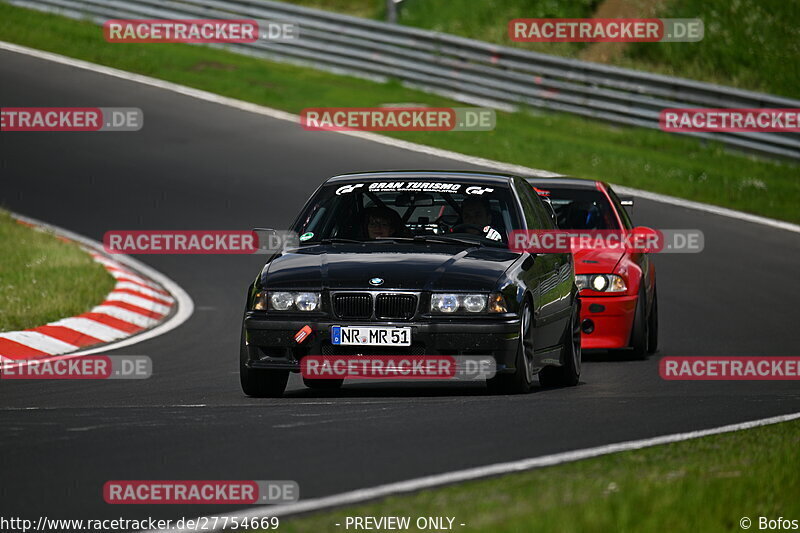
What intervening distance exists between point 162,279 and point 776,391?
8.58 m

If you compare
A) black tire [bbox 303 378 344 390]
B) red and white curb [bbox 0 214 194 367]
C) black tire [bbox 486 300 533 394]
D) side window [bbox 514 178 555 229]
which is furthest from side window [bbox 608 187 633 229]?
black tire [bbox 486 300 533 394]

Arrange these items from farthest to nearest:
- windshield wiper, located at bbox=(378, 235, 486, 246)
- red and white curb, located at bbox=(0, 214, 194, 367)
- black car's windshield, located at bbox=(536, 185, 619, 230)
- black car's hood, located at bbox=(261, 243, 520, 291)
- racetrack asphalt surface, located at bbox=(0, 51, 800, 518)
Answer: black car's windshield, located at bbox=(536, 185, 619, 230)
red and white curb, located at bbox=(0, 214, 194, 367)
windshield wiper, located at bbox=(378, 235, 486, 246)
black car's hood, located at bbox=(261, 243, 520, 291)
racetrack asphalt surface, located at bbox=(0, 51, 800, 518)

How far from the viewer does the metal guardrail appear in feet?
82.3

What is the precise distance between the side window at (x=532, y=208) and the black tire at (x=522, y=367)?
1042 mm

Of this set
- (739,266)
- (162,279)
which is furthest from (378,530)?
(739,266)

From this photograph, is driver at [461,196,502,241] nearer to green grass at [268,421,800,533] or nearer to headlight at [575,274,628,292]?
headlight at [575,274,628,292]

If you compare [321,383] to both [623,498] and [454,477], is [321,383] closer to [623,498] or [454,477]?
[454,477]

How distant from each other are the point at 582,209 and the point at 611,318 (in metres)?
1.46

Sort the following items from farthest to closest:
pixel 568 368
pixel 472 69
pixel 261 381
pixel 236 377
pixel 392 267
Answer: pixel 472 69 → pixel 236 377 → pixel 568 368 → pixel 261 381 → pixel 392 267

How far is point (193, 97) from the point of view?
89.3 ft

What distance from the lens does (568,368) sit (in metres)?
10.9

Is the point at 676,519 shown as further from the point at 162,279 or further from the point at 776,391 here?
the point at 162,279

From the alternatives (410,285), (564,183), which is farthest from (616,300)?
(410,285)

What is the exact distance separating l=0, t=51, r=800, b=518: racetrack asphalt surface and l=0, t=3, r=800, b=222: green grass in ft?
4.09
